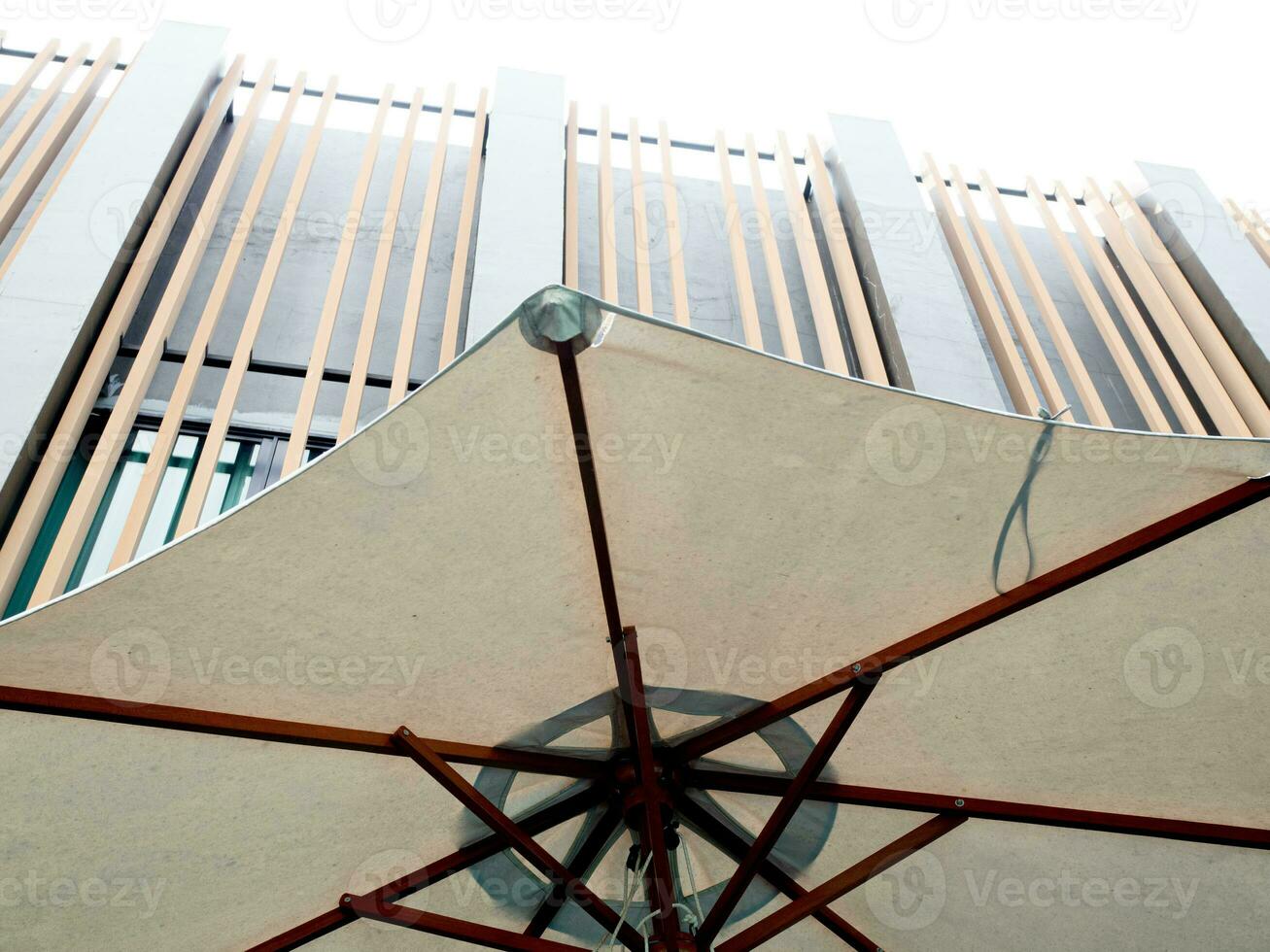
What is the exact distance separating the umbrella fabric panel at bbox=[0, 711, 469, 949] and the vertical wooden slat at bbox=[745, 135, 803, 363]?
3.13m

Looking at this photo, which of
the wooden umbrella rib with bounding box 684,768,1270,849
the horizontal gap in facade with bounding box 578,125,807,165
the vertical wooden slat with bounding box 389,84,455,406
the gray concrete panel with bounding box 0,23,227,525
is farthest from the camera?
the horizontal gap in facade with bounding box 578,125,807,165

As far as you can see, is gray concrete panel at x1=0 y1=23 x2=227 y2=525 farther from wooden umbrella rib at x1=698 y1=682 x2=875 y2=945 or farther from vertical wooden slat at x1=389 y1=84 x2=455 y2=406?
wooden umbrella rib at x1=698 y1=682 x2=875 y2=945

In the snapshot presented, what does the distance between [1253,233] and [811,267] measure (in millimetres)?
3009

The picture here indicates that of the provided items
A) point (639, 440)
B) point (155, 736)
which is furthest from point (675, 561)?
point (155, 736)

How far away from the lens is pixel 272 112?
6355 millimetres

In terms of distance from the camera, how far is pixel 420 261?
534 cm

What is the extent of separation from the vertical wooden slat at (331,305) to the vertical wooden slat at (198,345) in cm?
47

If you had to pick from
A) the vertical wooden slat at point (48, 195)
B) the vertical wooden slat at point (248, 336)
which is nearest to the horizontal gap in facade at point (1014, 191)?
the vertical wooden slat at point (248, 336)

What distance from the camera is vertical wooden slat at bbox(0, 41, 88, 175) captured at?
5402mm

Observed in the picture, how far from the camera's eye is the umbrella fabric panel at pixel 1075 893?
8.14ft

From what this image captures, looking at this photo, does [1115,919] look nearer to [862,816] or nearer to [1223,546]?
[862,816]

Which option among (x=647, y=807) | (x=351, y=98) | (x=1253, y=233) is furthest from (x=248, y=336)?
(x=1253, y=233)
